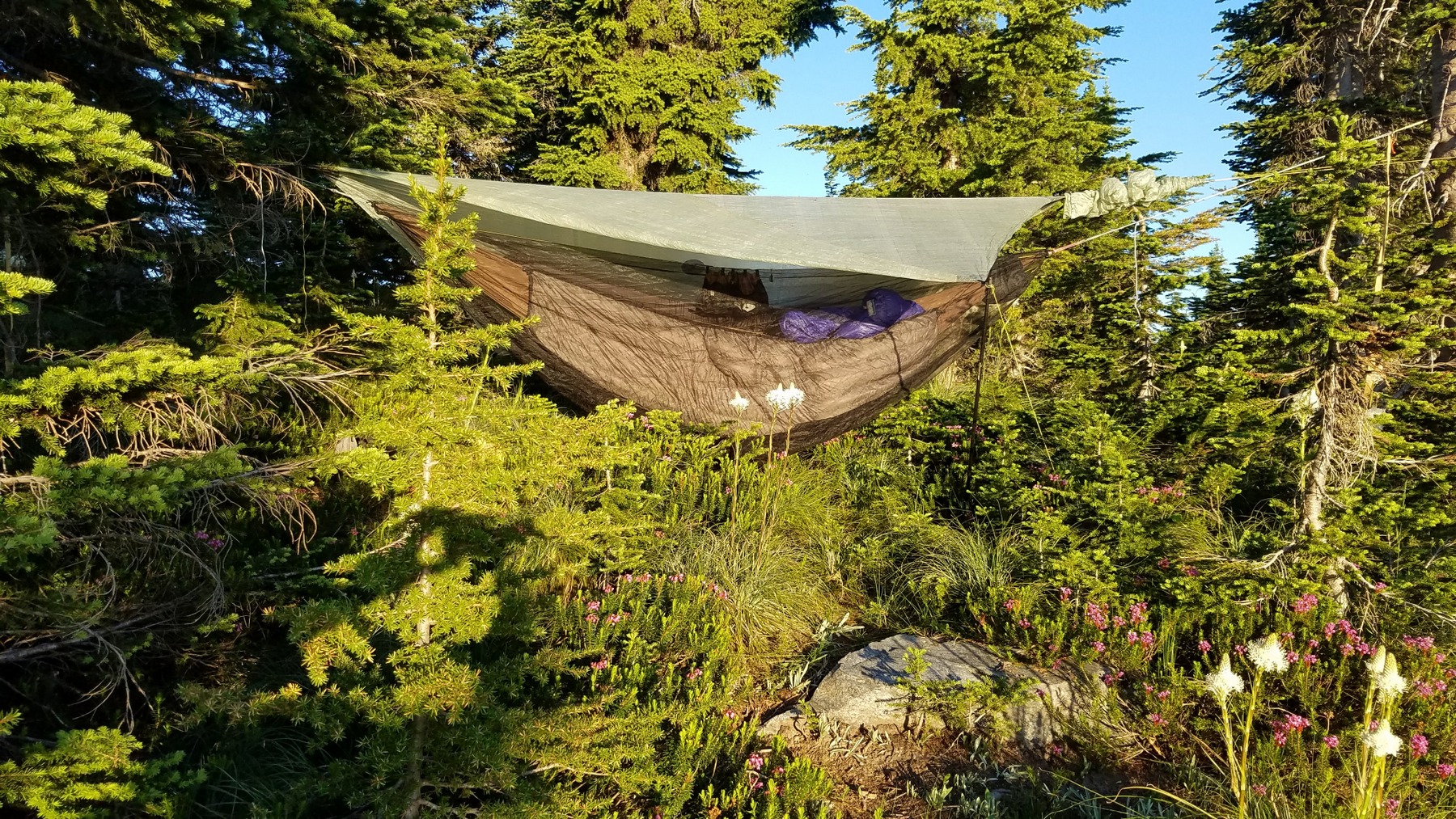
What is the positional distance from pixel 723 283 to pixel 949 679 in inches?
77.4

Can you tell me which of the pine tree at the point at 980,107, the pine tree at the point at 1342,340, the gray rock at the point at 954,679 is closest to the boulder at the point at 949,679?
the gray rock at the point at 954,679

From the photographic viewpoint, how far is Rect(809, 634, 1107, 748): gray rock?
222 centimetres

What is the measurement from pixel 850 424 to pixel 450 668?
2.47m

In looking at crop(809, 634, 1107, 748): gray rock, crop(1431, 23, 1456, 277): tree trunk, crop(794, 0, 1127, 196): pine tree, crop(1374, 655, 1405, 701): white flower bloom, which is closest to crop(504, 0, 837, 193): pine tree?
crop(794, 0, 1127, 196): pine tree

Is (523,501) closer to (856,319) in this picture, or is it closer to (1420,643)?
(856,319)

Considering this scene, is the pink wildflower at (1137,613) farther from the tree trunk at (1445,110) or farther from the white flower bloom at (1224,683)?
the tree trunk at (1445,110)

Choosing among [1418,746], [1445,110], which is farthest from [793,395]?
[1445,110]

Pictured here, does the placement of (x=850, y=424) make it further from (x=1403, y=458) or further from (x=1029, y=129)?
(x=1029, y=129)

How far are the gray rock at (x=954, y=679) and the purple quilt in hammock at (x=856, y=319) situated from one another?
1471 millimetres

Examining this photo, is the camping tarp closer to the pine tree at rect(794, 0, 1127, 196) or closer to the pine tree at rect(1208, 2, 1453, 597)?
the pine tree at rect(1208, 2, 1453, 597)

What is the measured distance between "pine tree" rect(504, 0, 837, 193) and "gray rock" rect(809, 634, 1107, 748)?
535 cm

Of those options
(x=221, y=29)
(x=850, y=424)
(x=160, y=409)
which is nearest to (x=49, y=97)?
(x=221, y=29)

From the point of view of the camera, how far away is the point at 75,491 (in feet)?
4.69

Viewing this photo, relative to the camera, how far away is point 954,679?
2.29m
